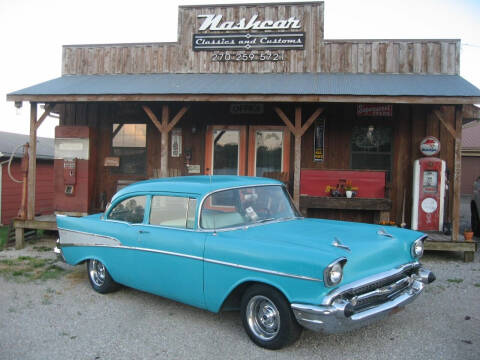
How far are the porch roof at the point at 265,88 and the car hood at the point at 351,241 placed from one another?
378cm

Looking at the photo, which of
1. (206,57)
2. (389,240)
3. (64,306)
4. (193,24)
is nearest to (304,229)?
(389,240)

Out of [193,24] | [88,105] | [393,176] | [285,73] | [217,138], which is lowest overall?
[393,176]

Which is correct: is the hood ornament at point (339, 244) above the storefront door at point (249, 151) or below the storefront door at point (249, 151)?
below

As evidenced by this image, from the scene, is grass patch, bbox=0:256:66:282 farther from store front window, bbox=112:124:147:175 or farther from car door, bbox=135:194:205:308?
store front window, bbox=112:124:147:175

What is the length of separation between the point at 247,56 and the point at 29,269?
6.48 metres

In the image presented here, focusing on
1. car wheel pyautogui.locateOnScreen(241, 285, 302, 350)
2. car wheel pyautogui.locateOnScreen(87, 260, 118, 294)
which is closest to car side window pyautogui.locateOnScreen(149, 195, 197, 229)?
A: car wheel pyautogui.locateOnScreen(241, 285, 302, 350)

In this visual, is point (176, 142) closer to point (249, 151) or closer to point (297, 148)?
point (249, 151)

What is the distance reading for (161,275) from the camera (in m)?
4.51

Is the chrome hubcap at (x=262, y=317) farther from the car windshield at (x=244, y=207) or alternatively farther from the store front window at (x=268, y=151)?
the store front window at (x=268, y=151)

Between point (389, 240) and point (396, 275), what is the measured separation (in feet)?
1.11

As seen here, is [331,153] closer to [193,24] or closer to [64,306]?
[193,24]

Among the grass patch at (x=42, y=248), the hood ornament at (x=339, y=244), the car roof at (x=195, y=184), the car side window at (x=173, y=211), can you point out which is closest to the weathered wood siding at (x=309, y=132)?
the grass patch at (x=42, y=248)

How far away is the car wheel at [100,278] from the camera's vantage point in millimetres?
5336

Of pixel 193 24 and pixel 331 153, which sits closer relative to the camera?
pixel 331 153
